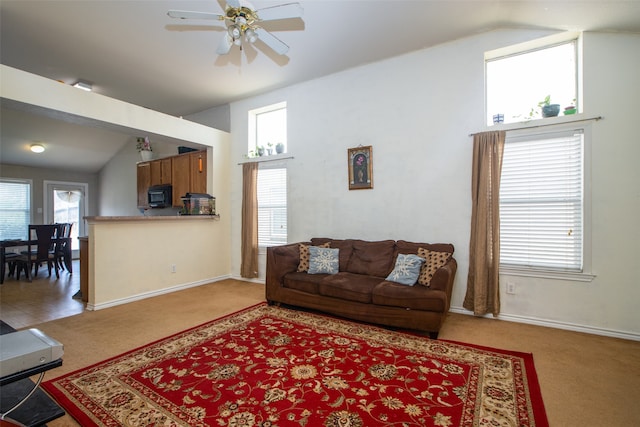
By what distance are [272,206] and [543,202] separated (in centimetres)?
368

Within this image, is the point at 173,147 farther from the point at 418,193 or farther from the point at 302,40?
the point at 418,193

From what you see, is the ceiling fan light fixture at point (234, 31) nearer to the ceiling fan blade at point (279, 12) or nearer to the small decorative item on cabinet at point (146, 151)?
the ceiling fan blade at point (279, 12)

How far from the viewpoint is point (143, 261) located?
4059 millimetres

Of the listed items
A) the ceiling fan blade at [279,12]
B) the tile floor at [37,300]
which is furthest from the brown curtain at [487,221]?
the tile floor at [37,300]

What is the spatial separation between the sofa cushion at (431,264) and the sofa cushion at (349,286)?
46 cm

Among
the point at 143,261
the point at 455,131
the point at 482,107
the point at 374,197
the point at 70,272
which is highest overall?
the point at 482,107

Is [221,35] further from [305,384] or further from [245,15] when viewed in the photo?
[305,384]

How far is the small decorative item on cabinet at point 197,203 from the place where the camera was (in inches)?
194

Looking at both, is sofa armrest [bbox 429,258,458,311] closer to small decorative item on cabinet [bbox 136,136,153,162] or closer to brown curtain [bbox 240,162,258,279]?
brown curtain [bbox 240,162,258,279]

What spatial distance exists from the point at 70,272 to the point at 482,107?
7.43 metres

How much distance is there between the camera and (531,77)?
3.26 m

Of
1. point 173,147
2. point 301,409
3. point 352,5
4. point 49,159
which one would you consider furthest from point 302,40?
point 49,159

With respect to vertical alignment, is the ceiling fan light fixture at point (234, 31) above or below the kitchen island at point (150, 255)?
above

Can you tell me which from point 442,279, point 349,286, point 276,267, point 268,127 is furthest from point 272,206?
point 442,279
